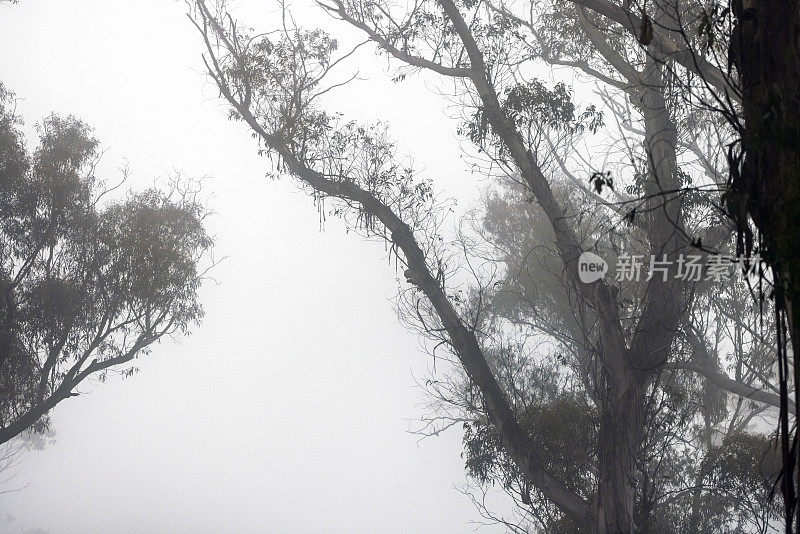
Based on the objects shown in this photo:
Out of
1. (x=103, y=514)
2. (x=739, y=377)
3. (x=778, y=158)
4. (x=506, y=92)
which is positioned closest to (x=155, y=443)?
(x=103, y=514)

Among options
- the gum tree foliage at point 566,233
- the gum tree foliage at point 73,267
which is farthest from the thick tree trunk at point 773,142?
the gum tree foliage at point 73,267

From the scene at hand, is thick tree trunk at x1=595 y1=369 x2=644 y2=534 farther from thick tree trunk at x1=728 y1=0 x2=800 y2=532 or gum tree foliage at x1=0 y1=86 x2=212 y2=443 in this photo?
gum tree foliage at x1=0 y1=86 x2=212 y2=443

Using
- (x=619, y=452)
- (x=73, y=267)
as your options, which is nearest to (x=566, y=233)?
(x=619, y=452)

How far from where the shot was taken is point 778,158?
2891 millimetres

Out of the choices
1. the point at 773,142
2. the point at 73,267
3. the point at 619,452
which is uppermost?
the point at 73,267

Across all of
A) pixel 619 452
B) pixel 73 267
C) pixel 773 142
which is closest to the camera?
pixel 773 142

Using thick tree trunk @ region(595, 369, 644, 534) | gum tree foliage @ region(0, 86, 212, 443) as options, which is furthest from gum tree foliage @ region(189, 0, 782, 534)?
gum tree foliage @ region(0, 86, 212, 443)

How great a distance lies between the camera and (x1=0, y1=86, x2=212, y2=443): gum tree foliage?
595 inches

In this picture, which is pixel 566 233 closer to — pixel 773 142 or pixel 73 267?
pixel 773 142

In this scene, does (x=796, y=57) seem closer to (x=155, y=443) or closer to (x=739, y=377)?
(x=739, y=377)

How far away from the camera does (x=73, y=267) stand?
1642 cm

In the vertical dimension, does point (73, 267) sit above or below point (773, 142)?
above

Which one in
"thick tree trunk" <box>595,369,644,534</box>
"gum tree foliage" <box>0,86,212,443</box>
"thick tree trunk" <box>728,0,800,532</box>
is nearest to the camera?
"thick tree trunk" <box>728,0,800,532</box>

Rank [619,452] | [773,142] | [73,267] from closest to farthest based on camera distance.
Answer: [773,142] → [619,452] → [73,267]
